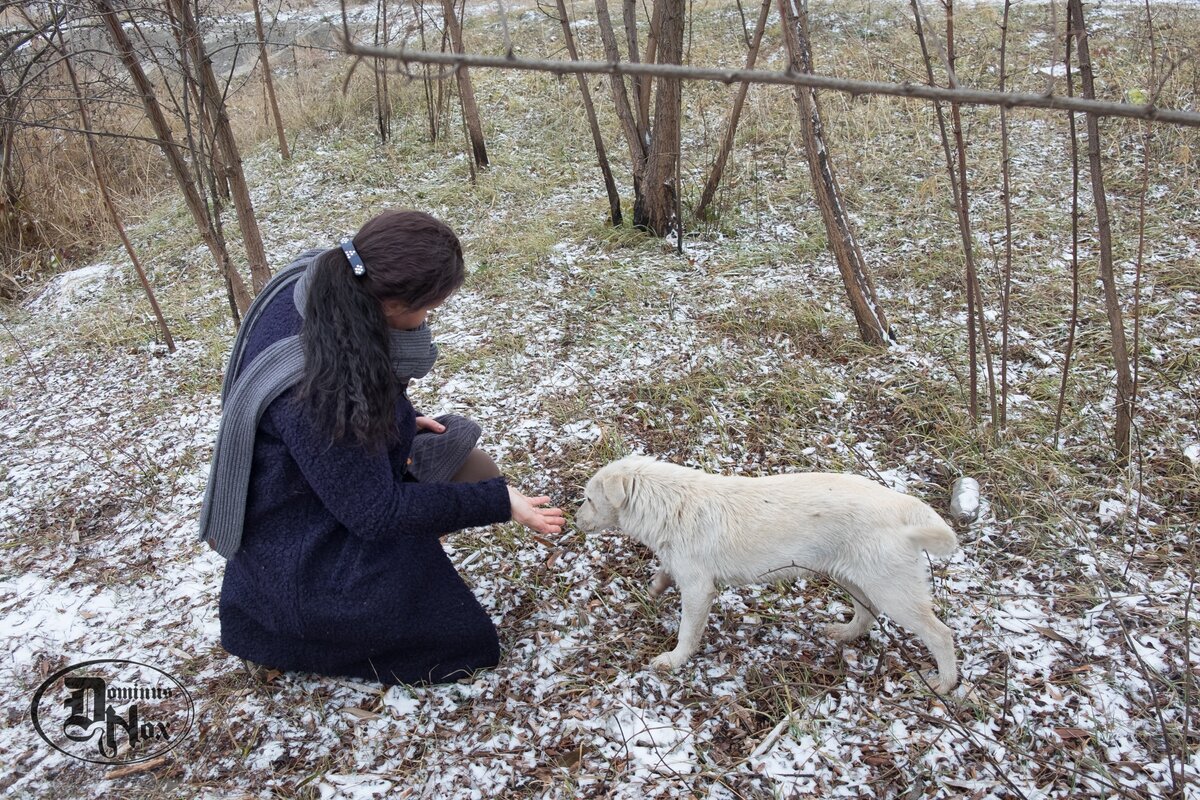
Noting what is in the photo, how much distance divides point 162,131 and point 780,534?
4052mm

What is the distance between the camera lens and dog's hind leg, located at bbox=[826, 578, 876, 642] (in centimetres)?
262

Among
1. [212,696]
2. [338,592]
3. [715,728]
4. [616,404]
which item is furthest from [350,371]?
[616,404]

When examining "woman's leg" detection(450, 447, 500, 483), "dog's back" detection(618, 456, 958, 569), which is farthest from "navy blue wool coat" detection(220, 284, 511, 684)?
"dog's back" detection(618, 456, 958, 569)

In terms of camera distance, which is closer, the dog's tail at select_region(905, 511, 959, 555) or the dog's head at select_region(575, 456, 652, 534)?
the dog's tail at select_region(905, 511, 959, 555)

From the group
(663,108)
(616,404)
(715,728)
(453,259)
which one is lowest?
(715,728)

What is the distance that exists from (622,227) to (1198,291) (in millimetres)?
4062

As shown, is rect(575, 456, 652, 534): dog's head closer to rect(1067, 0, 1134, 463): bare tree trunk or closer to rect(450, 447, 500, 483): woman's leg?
rect(450, 447, 500, 483): woman's leg

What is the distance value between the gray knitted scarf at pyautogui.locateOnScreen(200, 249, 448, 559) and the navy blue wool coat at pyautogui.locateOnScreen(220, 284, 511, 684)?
44mm

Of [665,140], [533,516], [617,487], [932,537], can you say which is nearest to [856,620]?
[932,537]

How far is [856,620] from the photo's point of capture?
2.67 m

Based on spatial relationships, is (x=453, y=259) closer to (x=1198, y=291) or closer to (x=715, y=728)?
(x=715, y=728)

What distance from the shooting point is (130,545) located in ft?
11.6

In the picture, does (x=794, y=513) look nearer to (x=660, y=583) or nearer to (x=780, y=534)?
(x=780, y=534)

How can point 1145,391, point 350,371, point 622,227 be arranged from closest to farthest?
point 350,371 < point 1145,391 < point 622,227
